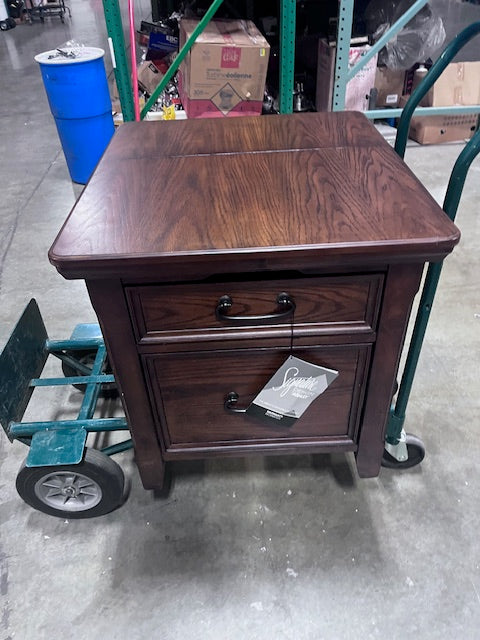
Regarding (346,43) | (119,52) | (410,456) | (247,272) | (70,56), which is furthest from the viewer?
(70,56)

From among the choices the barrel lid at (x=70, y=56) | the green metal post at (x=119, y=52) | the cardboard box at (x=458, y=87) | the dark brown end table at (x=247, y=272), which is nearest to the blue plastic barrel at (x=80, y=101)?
the barrel lid at (x=70, y=56)

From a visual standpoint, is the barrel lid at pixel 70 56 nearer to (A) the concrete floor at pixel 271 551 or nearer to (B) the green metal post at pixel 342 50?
Result: (B) the green metal post at pixel 342 50

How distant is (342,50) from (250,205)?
192 cm

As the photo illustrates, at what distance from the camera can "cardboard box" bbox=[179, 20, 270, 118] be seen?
7.51ft

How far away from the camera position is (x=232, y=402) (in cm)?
98

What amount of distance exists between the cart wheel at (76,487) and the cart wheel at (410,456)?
0.69 m

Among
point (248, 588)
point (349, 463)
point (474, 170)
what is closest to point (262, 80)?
point (474, 170)

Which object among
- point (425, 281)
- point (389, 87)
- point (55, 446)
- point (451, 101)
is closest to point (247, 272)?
point (425, 281)

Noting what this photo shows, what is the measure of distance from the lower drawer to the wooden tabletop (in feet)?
0.77

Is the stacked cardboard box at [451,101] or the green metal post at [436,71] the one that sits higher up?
the green metal post at [436,71]

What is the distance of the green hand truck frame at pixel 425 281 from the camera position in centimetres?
83

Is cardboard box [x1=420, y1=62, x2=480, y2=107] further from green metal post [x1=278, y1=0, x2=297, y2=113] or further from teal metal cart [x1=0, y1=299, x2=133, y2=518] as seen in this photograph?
teal metal cart [x1=0, y1=299, x2=133, y2=518]

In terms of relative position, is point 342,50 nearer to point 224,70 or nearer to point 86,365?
point 224,70

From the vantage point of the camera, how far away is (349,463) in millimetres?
1303
